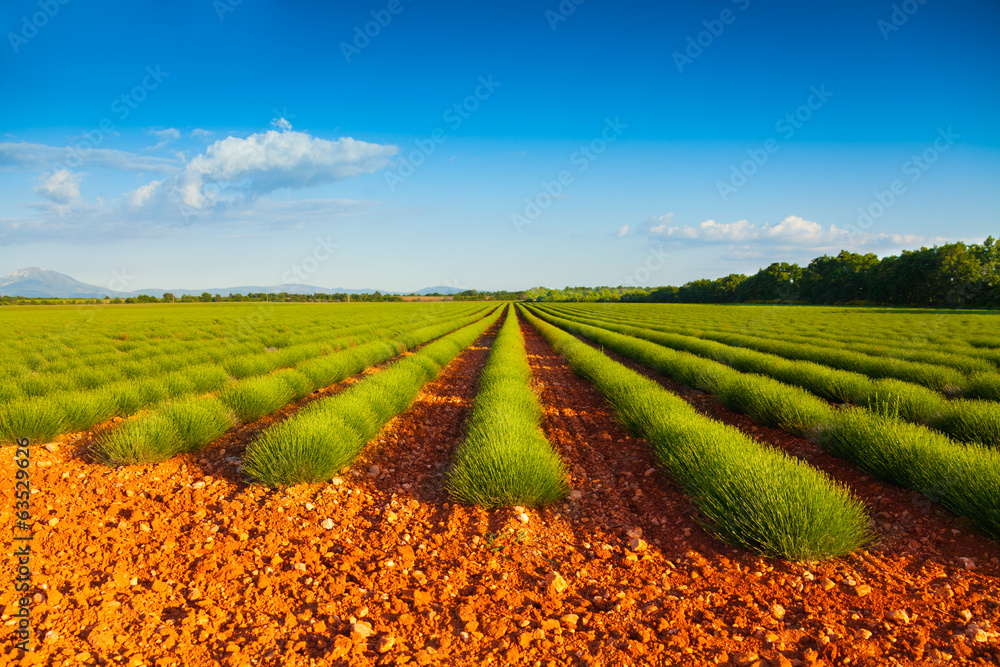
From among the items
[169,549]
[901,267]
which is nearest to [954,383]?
[169,549]

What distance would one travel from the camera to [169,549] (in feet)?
10.0

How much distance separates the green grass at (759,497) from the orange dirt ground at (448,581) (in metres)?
0.13

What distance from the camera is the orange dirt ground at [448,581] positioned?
7.16ft

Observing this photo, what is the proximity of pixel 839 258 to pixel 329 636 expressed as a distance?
93972mm

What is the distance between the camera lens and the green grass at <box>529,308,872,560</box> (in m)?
2.85

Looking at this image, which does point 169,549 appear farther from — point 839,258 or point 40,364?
point 839,258

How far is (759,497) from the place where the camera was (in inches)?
119

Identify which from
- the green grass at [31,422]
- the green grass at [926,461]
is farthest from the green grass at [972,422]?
the green grass at [31,422]

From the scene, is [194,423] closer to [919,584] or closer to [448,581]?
[448,581]

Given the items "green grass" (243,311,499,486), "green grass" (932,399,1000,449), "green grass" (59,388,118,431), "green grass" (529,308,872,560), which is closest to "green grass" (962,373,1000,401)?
"green grass" (932,399,1000,449)

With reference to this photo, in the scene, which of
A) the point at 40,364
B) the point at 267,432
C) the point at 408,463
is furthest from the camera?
the point at 40,364

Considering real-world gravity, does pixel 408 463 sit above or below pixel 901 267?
below

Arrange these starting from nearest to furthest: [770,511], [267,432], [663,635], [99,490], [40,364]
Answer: [663,635] < [770,511] < [99,490] < [267,432] < [40,364]

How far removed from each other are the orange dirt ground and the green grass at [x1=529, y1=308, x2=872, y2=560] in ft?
0.43
